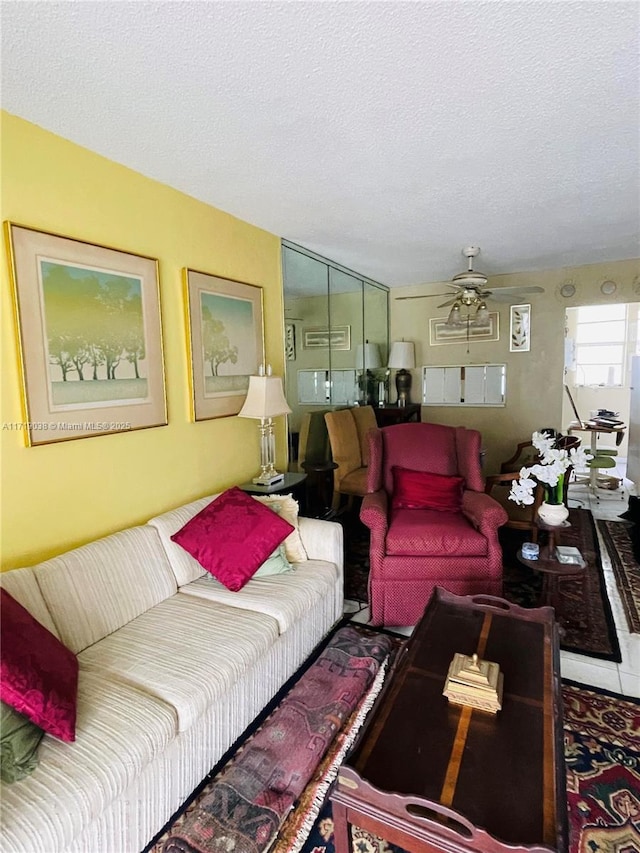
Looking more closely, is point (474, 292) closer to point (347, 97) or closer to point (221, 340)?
point (221, 340)

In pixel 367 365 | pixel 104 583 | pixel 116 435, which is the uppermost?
pixel 367 365

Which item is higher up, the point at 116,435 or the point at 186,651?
the point at 116,435

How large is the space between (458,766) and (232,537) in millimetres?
1376

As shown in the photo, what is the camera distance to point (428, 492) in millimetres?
2980

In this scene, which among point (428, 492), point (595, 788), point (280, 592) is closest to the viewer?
point (595, 788)

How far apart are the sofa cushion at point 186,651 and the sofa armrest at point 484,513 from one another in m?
1.32

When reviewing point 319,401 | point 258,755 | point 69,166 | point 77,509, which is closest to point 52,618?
point 77,509

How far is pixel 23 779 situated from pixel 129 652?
0.53m

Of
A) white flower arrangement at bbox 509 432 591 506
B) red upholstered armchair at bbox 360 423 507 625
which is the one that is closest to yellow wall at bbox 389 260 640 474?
white flower arrangement at bbox 509 432 591 506

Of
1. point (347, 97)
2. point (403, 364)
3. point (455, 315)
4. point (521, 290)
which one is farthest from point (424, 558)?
point (403, 364)

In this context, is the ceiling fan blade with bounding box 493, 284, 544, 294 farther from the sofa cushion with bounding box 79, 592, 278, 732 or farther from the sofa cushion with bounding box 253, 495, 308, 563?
the sofa cushion with bounding box 79, 592, 278, 732

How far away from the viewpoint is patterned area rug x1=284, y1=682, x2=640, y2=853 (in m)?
1.41

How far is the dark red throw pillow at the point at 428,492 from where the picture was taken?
2951mm

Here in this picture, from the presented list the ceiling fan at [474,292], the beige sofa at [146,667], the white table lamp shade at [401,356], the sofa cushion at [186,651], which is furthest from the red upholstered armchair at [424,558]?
the white table lamp shade at [401,356]
